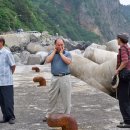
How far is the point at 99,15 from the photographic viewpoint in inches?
5945

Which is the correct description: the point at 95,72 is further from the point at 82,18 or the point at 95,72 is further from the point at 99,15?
the point at 99,15

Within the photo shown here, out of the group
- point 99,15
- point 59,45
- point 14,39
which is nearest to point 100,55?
point 59,45

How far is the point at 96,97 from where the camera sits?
37.2 ft

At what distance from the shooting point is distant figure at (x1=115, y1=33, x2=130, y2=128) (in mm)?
7660

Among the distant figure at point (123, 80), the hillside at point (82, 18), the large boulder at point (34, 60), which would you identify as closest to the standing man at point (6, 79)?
the distant figure at point (123, 80)

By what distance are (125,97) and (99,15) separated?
144 m

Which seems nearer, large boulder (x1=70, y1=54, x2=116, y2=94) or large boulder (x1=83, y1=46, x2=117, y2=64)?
large boulder (x1=70, y1=54, x2=116, y2=94)

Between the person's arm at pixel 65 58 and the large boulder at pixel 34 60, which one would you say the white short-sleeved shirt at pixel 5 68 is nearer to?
the person's arm at pixel 65 58

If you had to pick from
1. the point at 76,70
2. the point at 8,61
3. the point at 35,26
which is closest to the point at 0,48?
the point at 8,61

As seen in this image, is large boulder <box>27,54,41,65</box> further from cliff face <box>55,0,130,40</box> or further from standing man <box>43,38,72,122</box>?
cliff face <box>55,0,130,40</box>

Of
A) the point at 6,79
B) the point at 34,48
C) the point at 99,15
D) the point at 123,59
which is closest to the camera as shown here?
the point at 123,59

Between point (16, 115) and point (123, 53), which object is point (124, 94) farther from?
point (16, 115)

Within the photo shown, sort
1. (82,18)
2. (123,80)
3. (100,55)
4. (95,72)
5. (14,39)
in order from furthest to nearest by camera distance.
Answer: (82,18)
(14,39)
(100,55)
(95,72)
(123,80)


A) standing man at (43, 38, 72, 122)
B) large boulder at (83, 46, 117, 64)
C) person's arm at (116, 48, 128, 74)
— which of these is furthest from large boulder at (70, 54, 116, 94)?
person's arm at (116, 48, 128, 74)
